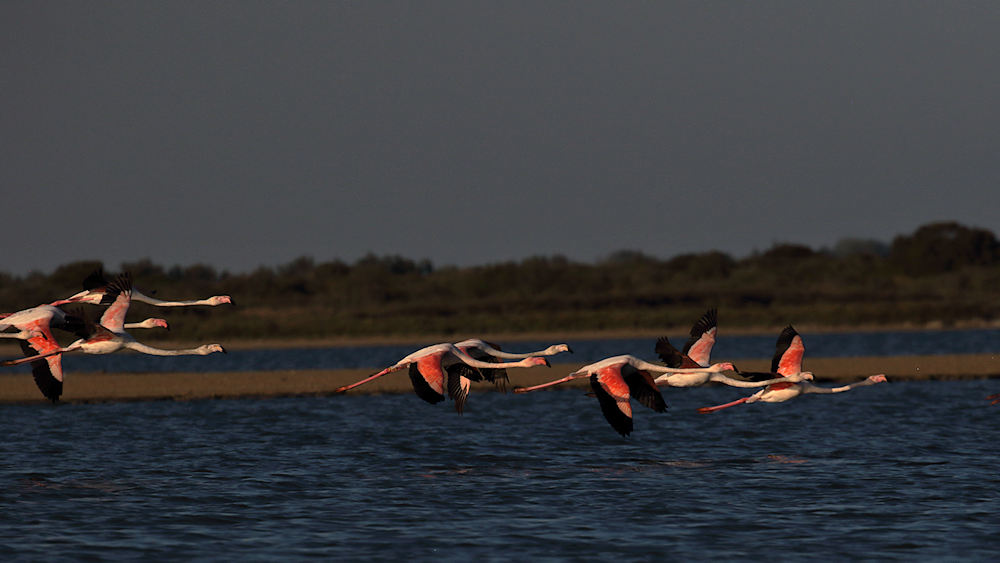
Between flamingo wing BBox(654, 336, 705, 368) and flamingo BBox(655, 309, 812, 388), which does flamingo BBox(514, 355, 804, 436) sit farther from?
flamingo wing BBox(654, 336, 705, 368)

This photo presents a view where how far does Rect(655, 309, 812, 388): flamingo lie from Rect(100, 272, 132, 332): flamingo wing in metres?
8.78

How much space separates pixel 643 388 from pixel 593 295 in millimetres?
74340

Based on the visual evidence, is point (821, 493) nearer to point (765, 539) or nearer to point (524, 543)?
point (765, 539)

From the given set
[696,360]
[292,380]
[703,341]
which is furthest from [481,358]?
[292,380]

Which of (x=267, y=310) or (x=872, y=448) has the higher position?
(x=267, y=310)

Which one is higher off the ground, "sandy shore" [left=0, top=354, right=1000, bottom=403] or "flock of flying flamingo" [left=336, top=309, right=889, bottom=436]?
"flock of flying flamingo" [left=336, top=309, right=889, bottom=436]

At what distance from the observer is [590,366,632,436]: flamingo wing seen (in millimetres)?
16312

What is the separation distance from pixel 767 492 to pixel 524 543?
18.6 feet

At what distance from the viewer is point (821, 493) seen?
19.4 metres

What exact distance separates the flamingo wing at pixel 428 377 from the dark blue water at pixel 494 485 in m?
1.96

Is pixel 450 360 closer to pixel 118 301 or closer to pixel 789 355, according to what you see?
pixel 118 301

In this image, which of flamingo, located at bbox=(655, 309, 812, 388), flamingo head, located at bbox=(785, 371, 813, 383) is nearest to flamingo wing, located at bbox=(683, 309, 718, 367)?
flamingo, located at bbox=(655, 309, 812, 388)

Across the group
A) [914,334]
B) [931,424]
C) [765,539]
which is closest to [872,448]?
[931,424]

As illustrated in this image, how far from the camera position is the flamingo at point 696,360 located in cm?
1909
